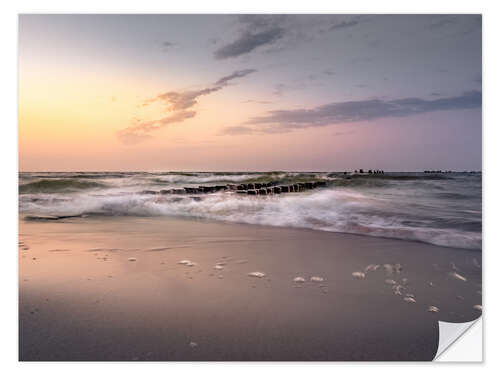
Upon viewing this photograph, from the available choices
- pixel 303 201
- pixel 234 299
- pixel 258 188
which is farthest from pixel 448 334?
pixel 258 188

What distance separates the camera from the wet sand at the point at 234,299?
1.86 metres

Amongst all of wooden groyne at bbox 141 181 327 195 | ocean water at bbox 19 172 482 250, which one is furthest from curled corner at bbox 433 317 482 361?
wooden groyne at bbox 141 181 327 195

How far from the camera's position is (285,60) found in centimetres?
335

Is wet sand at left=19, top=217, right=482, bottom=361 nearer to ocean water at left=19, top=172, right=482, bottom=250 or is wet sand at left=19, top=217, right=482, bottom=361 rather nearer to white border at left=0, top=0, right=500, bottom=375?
white border at left=0, top=0, right=500, bottom=375

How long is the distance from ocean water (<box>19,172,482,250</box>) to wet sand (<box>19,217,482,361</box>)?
0.35m

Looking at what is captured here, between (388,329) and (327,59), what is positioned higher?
(327,59)

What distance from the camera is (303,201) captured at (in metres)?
4.54

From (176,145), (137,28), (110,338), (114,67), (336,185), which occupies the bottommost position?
(110,338)

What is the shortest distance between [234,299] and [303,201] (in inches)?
101

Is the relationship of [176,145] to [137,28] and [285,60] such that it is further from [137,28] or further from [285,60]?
[285,60]
